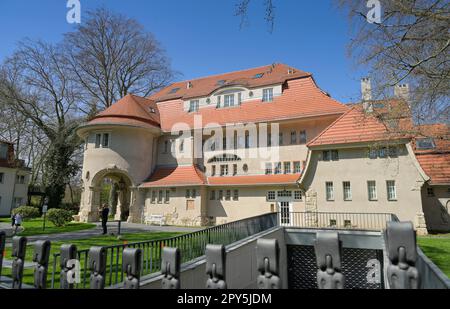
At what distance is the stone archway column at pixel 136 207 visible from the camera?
2939 centimetres

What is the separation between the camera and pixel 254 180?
25.9 metres

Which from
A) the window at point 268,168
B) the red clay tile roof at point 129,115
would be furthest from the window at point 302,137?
the red clay tile roof at point 129,115

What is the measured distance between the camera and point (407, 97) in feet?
43.3

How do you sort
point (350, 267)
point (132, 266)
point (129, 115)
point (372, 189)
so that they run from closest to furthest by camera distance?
point (132, 266) → point (350, 267) → point (372, 189) → point (129, 115)

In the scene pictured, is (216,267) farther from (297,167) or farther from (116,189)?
(116,189)

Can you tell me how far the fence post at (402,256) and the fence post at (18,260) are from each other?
4.97 metres

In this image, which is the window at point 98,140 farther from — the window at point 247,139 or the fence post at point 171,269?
the fence post at point 171,269

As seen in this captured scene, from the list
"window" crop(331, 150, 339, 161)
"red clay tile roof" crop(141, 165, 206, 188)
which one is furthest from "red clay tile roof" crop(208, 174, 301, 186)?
"window" crop(331, 150, 339, 161)

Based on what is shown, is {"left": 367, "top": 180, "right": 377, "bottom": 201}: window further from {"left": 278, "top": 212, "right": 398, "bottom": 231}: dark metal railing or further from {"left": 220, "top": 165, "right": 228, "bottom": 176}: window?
{"left": 220, "top": 165, "right": 228, "bottom": 176}: window

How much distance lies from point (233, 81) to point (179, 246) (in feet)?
88.1

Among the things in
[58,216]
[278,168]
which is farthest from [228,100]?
[58,216]

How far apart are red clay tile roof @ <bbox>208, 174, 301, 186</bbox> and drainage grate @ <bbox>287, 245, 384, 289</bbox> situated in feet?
31.5

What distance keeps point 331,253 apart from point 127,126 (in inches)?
1110

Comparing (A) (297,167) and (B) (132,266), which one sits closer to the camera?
(B) (132,266)
